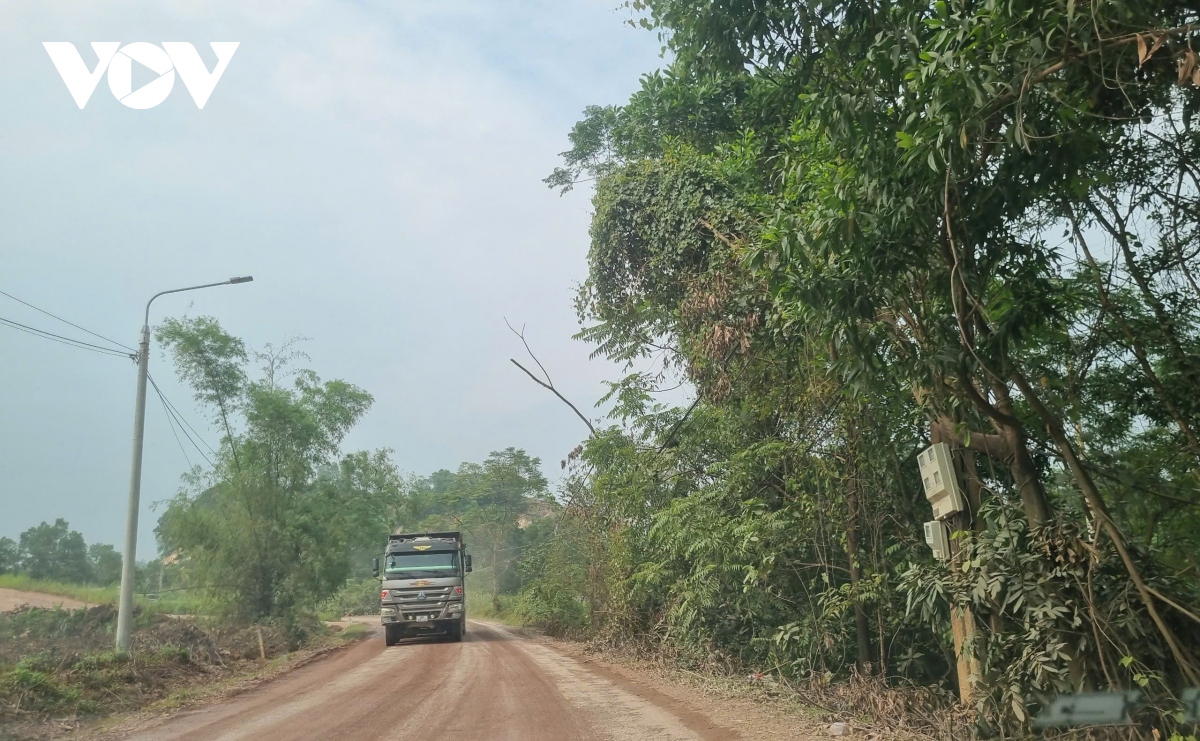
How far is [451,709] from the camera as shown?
10203 mm

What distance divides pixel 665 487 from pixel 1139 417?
8050 millimetres

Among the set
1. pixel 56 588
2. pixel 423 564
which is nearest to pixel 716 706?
pixel 423 564

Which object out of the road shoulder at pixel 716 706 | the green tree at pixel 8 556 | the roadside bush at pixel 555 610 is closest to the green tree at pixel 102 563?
the green tree at pixel 8 556

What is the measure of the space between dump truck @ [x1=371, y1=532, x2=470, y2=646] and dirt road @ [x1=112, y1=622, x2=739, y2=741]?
680cm

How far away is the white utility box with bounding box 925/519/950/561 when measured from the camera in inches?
301

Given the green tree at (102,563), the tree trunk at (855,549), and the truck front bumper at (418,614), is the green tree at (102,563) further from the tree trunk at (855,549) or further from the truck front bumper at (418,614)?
the tree trunk at (855,549)

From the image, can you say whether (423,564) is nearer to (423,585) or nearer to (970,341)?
(423,585)

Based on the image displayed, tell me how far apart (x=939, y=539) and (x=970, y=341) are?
7.08ft

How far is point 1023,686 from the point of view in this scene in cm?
652

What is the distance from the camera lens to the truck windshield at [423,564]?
2386 cm

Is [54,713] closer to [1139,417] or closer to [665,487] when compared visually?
[665,487]

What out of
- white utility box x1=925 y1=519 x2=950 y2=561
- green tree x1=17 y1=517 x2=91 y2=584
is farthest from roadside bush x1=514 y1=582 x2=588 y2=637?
green tree x1=17 y1=517 x2=91 y2=584

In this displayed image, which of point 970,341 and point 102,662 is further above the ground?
point 970,341

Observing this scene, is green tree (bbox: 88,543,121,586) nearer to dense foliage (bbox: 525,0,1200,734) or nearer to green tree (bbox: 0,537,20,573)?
green tree (bbox: 0,537,20,573)
